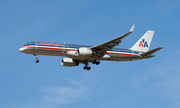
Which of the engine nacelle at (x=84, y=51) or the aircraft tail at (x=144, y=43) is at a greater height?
the aircraft tail at (x=144, y=43)

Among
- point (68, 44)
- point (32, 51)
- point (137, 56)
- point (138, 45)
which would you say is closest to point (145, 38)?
point (138, 45)

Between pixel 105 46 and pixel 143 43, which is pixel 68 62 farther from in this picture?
pixel 143 43

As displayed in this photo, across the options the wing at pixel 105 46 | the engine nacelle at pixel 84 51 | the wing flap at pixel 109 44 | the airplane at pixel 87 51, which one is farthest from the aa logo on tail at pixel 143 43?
the engine nacelle at pixel 84 51

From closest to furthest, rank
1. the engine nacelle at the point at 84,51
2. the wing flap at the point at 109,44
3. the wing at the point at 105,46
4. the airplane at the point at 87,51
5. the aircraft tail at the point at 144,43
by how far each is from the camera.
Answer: the wing flap at the point at 109,44 < the wing at the point at 105,46 < the engine nacelle at the point at 84,51 < the airplane at the point at 87,51 < the aircraft tail at the point at 144,43

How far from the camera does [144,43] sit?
5225 centimetres

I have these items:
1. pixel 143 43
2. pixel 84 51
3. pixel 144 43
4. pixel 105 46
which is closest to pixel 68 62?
pixel 84 51

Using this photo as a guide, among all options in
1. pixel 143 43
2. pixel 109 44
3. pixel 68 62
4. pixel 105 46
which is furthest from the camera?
pixel 143 43

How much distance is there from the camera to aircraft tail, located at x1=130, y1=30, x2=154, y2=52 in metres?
51.0

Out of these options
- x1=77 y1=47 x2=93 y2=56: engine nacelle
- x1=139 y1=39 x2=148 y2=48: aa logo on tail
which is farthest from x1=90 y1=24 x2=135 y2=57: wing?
x1=139 y1=39 x2=148 y2=48: aa logo on tail

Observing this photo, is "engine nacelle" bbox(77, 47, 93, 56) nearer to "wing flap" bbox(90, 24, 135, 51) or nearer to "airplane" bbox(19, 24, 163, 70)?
"airplane" bbox(19, 24, 163, 70)

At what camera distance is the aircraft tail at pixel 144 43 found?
2007 inches

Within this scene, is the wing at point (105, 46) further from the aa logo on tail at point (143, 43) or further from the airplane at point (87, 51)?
the aa logo on tail at point (143, 43)

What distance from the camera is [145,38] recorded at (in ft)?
174

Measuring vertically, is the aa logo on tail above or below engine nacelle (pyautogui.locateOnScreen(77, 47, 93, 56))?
above
